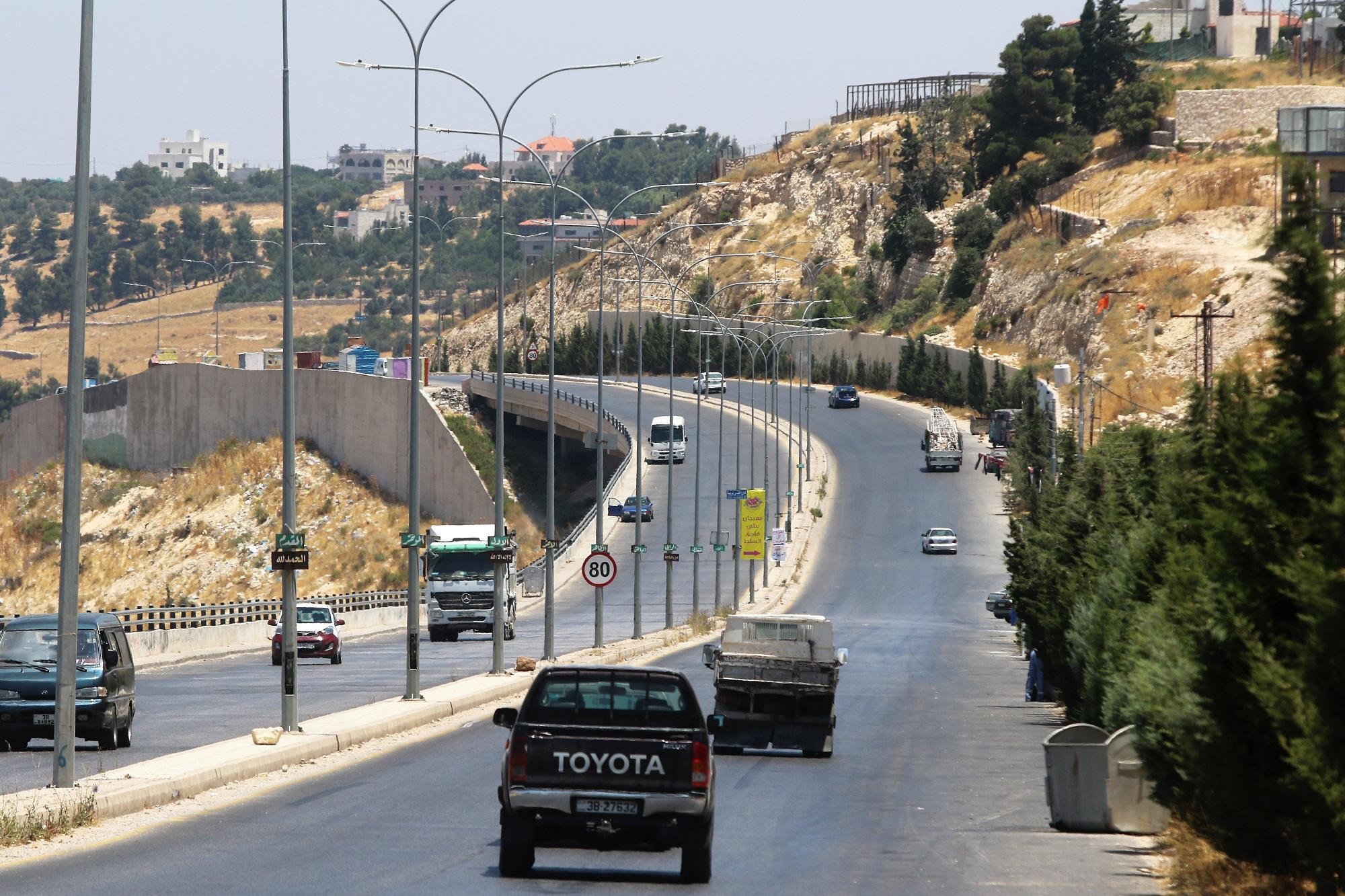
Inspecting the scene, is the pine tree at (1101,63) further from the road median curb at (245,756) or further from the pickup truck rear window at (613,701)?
the pickup truck rear window at (613,701)

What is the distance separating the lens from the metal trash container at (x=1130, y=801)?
764 inches

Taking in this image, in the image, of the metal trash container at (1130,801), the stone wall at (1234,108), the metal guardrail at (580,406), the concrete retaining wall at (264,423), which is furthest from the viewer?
the stone wall at (1234,108)

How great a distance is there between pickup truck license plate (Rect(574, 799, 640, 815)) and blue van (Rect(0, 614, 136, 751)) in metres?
11.3

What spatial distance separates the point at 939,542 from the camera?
92938mm

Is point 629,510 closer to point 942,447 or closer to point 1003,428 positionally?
point 942,447

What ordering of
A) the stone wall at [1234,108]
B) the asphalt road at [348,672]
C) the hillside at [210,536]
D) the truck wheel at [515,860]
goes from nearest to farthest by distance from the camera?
the truck wheel at [515,860], the asphalt road at [348,672], the hillside at [210,536], the stone wall at [1234,108]

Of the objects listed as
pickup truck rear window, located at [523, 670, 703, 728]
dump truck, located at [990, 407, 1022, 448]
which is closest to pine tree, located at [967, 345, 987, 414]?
dump truck, located at [990, 407, 1022, 448]

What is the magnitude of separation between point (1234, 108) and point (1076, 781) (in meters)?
126

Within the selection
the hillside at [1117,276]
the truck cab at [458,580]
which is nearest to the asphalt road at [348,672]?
the truck cab at [458,580]

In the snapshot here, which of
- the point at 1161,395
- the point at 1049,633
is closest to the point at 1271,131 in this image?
the point at 1161,395

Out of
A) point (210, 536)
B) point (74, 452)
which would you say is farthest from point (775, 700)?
point (210, 536)

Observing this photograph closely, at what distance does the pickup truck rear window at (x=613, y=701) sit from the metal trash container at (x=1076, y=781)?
5.71 metres

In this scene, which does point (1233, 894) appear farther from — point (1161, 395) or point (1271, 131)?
point (1271, 131)

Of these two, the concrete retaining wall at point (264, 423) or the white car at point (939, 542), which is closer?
the white car at point (939, 542)
